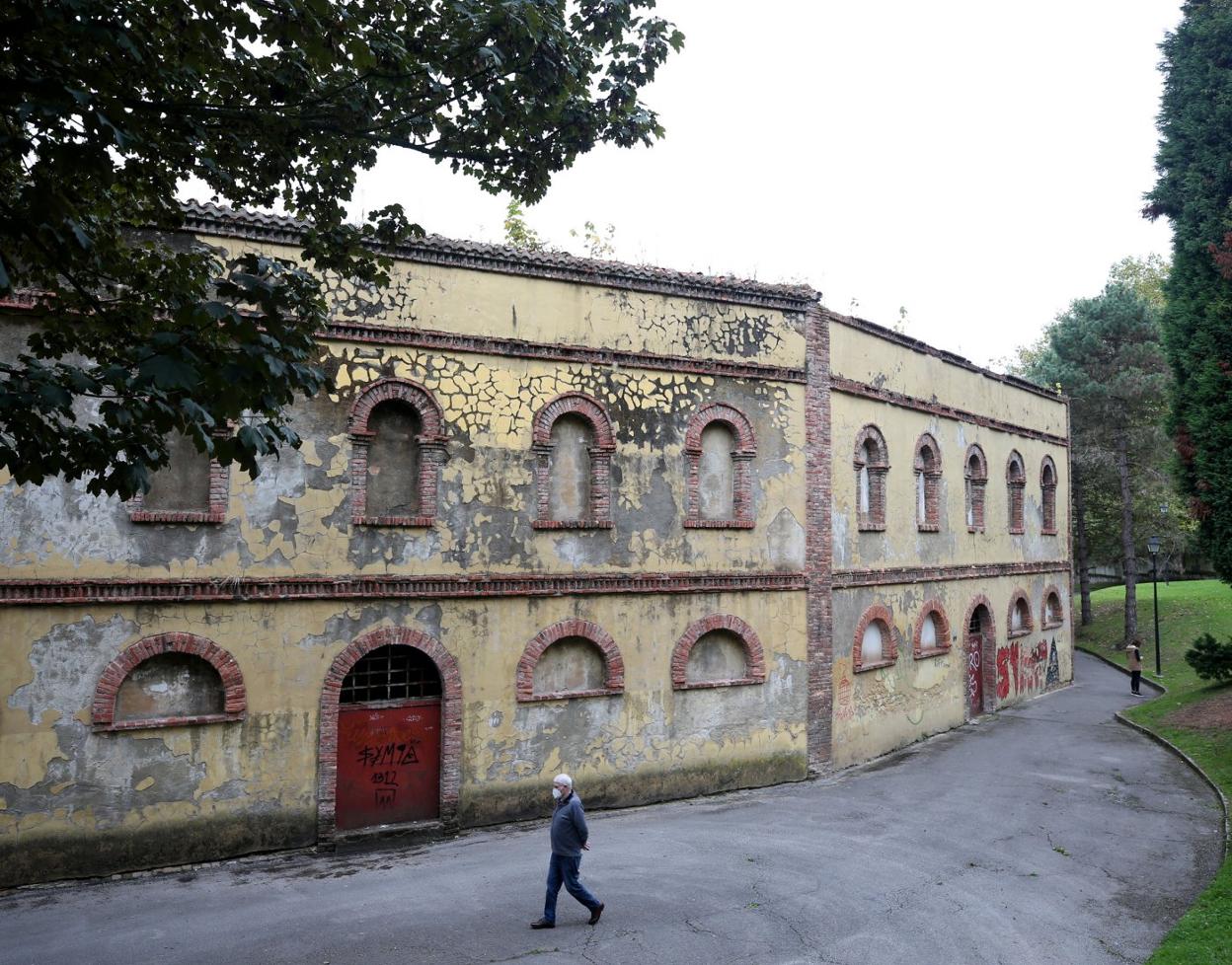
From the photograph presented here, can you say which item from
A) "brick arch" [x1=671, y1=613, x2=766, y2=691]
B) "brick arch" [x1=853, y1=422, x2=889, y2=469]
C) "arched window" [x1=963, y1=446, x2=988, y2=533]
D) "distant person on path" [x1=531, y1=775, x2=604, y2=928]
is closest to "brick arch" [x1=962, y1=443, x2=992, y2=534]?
"arched window" [x1=963, y1=446, x2=988, y2=533]

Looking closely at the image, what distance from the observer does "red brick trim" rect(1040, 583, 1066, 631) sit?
2536 cm

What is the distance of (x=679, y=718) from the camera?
47.6 feet

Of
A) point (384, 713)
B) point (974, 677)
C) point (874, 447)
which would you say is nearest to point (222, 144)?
point (384, 713)

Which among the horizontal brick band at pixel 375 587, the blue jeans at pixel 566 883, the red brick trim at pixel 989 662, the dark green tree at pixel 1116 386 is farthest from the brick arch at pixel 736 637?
the dark green tree at pixel 1116 386

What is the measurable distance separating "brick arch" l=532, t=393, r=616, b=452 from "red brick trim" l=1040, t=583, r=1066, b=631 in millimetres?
17044

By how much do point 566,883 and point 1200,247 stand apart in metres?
17.6

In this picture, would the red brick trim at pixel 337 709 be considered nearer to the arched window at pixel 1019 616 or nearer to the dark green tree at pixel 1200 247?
the dark green tree at pixel 1200 247

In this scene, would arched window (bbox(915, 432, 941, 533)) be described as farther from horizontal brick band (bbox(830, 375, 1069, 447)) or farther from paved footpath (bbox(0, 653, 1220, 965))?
paved footpath (bbox(0, 653, 1220, 965))

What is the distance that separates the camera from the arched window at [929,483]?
19.9 metres

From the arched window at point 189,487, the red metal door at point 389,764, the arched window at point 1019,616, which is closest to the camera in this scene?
the arched window at point 189,487

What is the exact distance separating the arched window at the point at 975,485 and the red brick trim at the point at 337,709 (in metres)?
14.5

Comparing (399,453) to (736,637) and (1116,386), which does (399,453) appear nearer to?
(736,637)

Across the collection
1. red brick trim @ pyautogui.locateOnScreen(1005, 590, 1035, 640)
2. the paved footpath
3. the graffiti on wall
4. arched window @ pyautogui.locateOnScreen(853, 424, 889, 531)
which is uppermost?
arched window @ pyautogui.locateOnScreen(853, 424, 889, 531)

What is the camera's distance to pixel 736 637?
15.3 m
